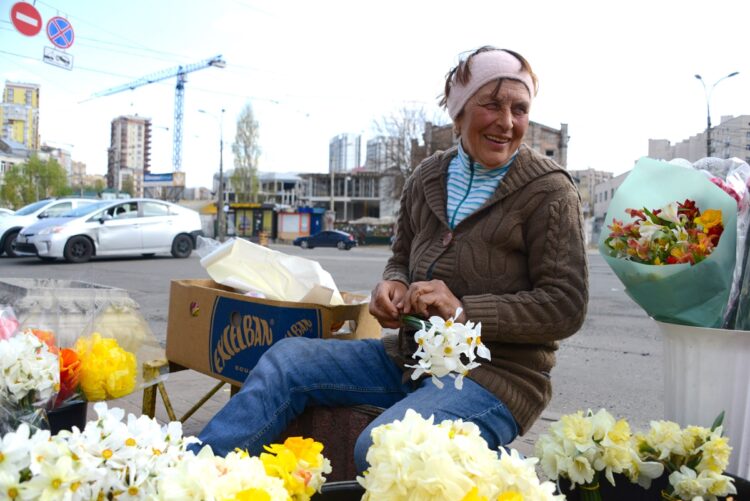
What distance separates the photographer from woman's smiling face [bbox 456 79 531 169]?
1998mm

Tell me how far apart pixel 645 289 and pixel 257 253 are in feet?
5.23

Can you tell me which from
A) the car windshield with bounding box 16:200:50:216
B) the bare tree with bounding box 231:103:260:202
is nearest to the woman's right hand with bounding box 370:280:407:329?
the car windshield with bounding box 16:200:50:216

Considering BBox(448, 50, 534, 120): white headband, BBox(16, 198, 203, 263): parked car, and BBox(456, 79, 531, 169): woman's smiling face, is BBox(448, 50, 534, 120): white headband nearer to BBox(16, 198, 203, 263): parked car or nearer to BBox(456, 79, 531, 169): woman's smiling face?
BBox(456, 79, 531, 169): woman's smiling face

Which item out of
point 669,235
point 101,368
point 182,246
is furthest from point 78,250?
point 669,235

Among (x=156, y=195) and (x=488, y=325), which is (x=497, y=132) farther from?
(x=156, y=195)

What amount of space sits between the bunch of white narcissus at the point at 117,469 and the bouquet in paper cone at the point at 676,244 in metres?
1.21

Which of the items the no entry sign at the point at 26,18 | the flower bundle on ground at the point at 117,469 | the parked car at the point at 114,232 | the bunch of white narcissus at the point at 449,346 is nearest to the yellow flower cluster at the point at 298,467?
the flower bundle on ground at the point at 117,469

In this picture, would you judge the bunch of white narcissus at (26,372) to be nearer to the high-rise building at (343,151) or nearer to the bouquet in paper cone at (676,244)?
the bouquet in paper cone at (676,244)

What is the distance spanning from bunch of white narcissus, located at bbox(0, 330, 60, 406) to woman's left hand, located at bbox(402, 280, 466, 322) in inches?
36.8

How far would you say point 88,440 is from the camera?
2.85 ft

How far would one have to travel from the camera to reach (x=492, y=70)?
6.51 ft

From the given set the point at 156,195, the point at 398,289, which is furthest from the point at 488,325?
the point at 156,195

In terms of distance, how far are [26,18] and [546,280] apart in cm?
184

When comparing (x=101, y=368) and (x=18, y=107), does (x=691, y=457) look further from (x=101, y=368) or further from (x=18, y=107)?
(x=18, y=107)
